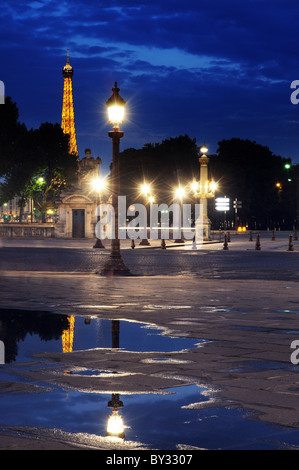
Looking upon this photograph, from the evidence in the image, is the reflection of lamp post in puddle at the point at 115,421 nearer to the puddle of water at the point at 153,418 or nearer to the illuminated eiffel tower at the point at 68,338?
the puddle of water at the point at 153,418

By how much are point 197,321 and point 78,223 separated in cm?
5777

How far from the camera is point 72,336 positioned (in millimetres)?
10953

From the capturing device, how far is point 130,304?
15094 mm

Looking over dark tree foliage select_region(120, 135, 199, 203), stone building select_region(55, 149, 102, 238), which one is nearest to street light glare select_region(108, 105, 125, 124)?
stone building select_region(55, 149, 102, 238)

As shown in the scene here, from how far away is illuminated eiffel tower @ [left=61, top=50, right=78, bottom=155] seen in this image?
469ft

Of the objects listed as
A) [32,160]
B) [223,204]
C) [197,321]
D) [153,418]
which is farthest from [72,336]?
[32,160]

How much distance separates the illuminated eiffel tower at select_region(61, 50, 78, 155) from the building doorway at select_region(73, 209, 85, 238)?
6979 centimetres

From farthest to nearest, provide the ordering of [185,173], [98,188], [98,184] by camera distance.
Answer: [185,173]
[98,184]
[98,188]

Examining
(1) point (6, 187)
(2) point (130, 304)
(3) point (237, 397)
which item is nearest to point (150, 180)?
(1) point (6, 187)

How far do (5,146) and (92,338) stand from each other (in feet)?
247

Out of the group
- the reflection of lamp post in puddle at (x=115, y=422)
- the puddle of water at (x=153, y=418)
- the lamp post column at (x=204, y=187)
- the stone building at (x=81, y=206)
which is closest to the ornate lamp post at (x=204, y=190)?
the lamp post column at (x=204, y=187)

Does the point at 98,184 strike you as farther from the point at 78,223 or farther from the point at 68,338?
the point at 68,338

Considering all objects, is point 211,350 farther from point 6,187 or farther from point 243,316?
point 6,187
